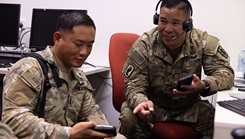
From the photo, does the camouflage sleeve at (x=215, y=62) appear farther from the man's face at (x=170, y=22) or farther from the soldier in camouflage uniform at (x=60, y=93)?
the soldier in camouflage uniform at (x=60, y=93)

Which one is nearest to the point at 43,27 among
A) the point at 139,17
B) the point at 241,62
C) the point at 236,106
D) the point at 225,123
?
the point at 139,17

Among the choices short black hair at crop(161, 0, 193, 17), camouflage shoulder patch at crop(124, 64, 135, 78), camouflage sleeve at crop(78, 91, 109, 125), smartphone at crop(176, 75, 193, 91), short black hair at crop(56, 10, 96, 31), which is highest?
short black hair at crop(161, 0, 193, 17)

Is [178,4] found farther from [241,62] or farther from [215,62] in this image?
[241,62]

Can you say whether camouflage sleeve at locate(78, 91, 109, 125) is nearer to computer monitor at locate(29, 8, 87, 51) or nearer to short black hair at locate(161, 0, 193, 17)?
short black hair at locate(161, 0, 193, 17)

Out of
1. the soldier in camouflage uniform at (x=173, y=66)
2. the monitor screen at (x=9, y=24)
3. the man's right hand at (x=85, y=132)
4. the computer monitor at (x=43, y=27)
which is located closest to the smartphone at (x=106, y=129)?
the man's right hand at (x=85, y=132)

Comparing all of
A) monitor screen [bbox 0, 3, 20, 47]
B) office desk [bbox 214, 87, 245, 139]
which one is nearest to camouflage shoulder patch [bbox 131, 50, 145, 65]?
office desk [bbox 214, 87, 245, 139]

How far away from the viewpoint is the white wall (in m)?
2.29

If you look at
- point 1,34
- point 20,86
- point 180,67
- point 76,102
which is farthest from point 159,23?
point 1,34

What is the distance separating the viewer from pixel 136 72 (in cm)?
162

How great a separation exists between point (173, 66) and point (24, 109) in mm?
916

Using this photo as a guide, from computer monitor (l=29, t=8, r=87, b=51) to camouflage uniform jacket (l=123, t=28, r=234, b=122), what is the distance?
38.3 inches

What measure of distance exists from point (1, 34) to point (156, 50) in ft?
4.58

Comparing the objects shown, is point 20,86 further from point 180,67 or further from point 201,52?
point 201,52

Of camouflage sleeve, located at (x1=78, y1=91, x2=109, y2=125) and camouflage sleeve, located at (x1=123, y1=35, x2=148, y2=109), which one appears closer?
camouflage sleeve, located at (x1=78, y1=91, x2=109, y2=125)
